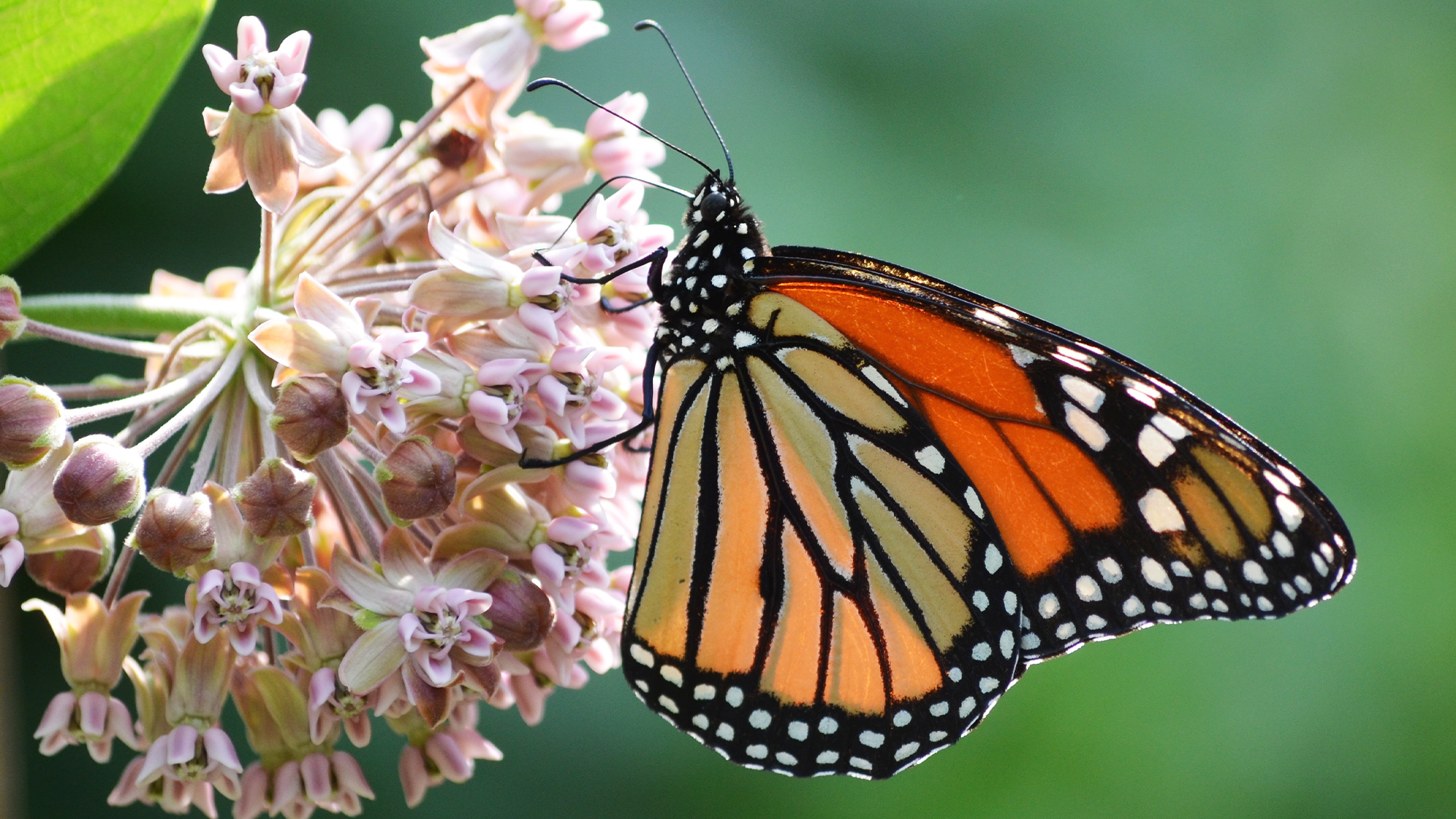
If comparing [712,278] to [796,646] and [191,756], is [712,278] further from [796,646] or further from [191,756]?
[191,756]

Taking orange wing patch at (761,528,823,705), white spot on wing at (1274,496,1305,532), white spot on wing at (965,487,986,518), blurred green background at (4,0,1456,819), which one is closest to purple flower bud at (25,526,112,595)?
orange wing patch at (761,528,823,705)

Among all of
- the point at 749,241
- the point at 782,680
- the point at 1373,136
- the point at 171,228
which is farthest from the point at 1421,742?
the point at 171,228

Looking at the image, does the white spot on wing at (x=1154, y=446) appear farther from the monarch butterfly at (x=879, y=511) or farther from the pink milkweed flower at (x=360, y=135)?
the pink milkweed flower at (x=360, y=135)

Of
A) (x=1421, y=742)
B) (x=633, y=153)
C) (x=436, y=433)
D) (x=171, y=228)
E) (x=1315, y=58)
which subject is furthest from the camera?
(x=1315, y=58)

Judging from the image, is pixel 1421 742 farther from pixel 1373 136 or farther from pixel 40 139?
pixel 40 139

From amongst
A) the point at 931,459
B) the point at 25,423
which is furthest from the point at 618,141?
the point at 25,423

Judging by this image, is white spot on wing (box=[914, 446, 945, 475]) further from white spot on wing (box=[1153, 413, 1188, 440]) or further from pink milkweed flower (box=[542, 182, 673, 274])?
pink milkweed flower (box=[542, 182, 673, 274])

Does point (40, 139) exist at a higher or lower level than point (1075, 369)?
lower
